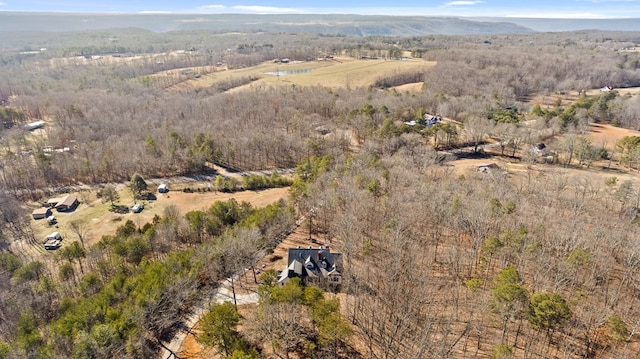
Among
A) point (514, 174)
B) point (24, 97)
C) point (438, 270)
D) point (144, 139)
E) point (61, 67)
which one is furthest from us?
point (61, 67)

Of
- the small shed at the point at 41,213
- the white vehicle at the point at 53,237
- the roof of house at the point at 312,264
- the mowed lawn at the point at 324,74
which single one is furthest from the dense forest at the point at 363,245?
the mowed lawn at the point at 324,74

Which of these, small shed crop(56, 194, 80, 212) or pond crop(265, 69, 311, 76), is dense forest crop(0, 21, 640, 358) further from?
pond crop(265, 69, 311, 76)

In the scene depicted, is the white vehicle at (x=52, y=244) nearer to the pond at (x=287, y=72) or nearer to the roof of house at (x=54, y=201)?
the roof of house at (x=54, y=201)

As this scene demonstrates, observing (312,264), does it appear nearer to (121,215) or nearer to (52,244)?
(121,215)

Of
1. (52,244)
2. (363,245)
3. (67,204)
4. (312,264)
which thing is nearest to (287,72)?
(67,204)

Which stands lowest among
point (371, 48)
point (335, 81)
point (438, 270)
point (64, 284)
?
point (64, 284)

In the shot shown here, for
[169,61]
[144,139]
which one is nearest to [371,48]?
[169,61]

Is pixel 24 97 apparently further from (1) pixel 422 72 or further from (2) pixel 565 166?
(2) pixel 565 166
